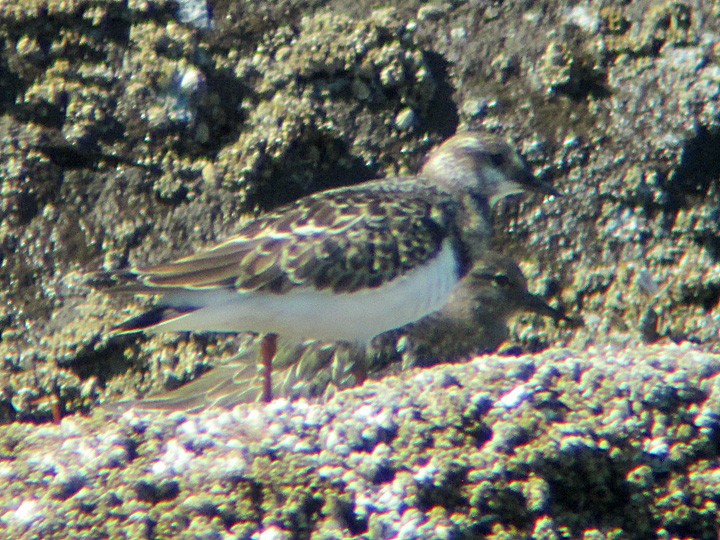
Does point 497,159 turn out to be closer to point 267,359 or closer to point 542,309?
point 542,309

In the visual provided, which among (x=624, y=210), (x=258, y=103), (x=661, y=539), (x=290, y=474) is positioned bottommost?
(x=661, y=539)

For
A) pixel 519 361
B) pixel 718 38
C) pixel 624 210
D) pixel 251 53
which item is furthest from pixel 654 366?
pixel 251 53

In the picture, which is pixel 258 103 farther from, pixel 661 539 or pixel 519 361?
pixel 661 539

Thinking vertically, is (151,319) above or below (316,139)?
below

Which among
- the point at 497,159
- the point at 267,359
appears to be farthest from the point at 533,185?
the point at 267,359

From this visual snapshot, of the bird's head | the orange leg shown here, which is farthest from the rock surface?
the orange leg

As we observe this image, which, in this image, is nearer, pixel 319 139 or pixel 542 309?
pixel 542 309
